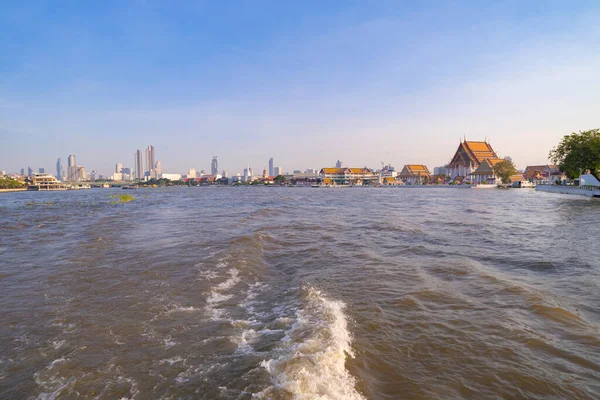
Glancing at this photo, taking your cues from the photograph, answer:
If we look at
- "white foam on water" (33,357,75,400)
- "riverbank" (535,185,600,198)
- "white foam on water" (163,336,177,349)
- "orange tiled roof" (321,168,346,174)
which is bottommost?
"white foam on water" (33,357,75,400)

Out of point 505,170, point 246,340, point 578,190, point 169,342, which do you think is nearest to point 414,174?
point 505,170

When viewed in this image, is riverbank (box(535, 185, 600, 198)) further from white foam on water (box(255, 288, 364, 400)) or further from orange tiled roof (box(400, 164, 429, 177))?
orange tiled roof (box(400, 164, 429, 177))

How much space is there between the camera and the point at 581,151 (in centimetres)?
3903

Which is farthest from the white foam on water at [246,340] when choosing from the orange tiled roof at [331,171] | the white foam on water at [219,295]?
the orange tiled roof at [331,171]

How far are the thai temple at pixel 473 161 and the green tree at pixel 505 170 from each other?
4.91 m

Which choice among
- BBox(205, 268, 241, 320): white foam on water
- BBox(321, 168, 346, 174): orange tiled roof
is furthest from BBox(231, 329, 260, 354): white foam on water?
BBox(321, 168, 346, 174): orange tiled roof

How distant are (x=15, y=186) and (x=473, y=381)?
152 meters

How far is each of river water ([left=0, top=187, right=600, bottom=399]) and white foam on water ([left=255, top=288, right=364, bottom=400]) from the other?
0.02 m

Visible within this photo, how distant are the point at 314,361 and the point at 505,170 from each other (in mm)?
90644

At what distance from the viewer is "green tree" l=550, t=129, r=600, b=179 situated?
38.0 metres

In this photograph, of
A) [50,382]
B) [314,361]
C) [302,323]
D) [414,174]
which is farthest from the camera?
[414,174]

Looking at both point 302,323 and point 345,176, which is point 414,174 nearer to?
point 345,176

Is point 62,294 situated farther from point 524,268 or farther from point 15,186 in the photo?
point 15,186

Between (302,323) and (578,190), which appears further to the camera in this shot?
(578,190)
